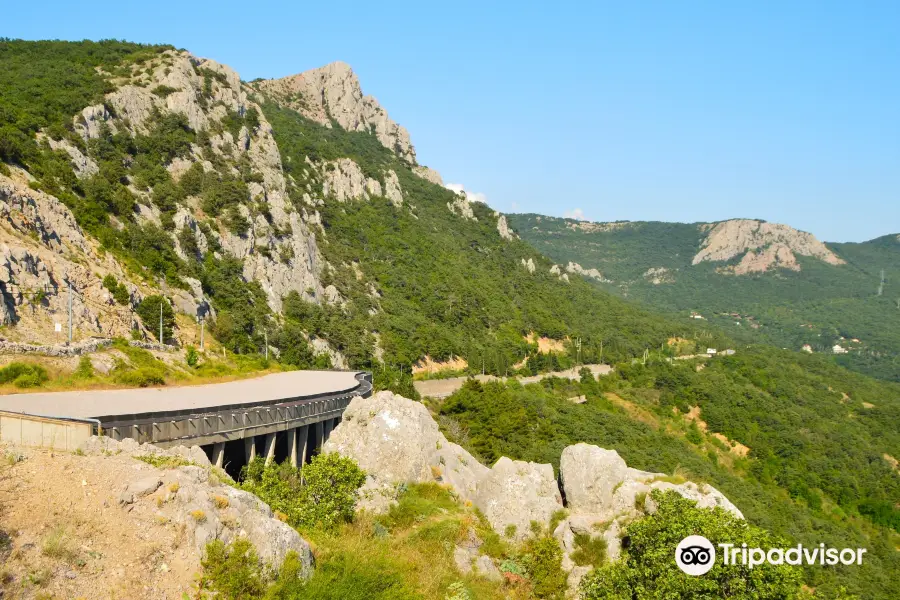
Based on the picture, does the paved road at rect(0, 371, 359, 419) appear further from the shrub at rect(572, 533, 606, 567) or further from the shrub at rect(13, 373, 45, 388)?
the shrub at rect(572, 533, 606, 567)

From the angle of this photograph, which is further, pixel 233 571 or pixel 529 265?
pixel 529 265

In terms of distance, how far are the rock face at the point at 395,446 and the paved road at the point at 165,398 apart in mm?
2754

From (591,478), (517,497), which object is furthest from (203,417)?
(591,478)

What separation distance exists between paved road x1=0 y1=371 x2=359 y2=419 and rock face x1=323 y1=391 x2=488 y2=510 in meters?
2.75

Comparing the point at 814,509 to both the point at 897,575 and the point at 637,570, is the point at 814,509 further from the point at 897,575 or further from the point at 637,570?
the point at 637,570

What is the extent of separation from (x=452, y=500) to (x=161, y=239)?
1546 inches

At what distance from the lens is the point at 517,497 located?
62.7 ft

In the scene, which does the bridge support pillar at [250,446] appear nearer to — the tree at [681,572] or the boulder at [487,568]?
the boulder at [487,568]

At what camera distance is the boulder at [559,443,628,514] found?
19.4 metres

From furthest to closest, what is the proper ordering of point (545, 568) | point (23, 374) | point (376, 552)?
1. point (23, 374)
2. point (545, 568)
3. point (376, 552)

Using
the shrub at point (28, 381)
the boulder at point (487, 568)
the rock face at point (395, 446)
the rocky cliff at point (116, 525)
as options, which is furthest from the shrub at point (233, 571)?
the shrub at point (28, 381)

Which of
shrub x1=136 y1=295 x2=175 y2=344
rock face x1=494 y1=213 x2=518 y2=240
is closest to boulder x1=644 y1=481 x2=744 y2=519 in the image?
shrub x1=136 y1=295 x2=175 y2=344

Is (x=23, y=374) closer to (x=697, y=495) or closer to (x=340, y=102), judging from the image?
(x=697, y=495)

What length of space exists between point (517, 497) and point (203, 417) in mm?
9544
